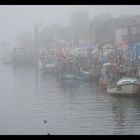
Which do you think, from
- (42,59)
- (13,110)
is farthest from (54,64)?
(13,110)

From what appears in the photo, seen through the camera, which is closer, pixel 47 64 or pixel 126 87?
pixel 126 87

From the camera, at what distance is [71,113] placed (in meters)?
5.44

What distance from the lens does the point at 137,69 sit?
736 cm

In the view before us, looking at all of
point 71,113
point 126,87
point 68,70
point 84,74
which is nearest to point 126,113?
point 71,113

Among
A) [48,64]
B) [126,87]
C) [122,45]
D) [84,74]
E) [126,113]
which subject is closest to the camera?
[126,113]

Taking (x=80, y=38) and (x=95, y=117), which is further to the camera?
(x=80, y=38)

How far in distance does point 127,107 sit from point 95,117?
1.05m

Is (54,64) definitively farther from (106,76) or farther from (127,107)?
(127,107)

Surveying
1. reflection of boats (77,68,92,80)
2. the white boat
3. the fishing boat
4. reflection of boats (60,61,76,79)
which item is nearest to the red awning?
reflection of boats (77,68,92,80)

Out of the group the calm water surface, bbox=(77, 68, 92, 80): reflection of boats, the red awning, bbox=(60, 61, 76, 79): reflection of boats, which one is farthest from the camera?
bbox=(60, 61, 76, 79): reflection of boats

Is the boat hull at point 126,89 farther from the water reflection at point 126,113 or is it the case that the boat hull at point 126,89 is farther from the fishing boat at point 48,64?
the fishing boat at point 48,64

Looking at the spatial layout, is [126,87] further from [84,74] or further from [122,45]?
[84,74]

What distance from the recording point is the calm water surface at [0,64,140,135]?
4.13 meters

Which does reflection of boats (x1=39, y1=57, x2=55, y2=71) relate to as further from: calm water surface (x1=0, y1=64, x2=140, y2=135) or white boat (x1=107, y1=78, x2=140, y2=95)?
white boat (x1=107, y1=78, x2=140, y2=95)
